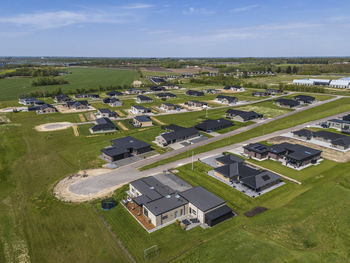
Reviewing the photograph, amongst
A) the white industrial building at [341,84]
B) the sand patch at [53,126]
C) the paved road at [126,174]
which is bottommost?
the paved road at [126,174]

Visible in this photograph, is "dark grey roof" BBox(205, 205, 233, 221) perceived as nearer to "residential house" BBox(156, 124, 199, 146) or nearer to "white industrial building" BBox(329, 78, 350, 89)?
"residential house" BBox(156, 124, 199, 146)

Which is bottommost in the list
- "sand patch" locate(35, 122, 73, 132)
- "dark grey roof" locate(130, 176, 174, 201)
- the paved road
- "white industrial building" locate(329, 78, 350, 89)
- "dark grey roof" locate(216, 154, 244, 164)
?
the paved road

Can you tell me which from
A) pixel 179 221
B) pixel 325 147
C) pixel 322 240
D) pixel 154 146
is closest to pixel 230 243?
pixel 179 221

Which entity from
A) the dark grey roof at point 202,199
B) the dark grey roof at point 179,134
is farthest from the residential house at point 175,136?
the dark grey roof at point 202,199

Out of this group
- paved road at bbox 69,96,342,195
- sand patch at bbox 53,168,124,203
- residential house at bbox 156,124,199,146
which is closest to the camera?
sand patch at bbox 53,168,124,203

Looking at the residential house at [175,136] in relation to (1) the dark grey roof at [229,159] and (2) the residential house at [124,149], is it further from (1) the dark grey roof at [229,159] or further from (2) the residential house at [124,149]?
(1) the dark grey roof at [229,159]

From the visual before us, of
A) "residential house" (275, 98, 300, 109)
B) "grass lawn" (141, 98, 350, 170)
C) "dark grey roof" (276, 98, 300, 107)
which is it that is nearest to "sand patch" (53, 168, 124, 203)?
"grass lawn" (141, 98, 350, 170)

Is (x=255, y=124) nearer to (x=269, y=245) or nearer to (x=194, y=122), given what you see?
(x=194, y=122)
